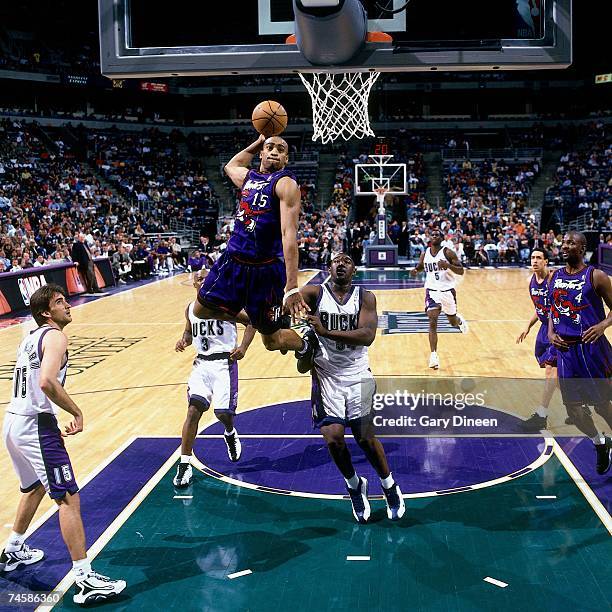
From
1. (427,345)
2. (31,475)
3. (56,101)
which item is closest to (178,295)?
(427,345)

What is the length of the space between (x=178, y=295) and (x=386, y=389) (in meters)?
12.0

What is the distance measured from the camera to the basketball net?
9938 millimetres

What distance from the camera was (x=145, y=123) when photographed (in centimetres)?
3919

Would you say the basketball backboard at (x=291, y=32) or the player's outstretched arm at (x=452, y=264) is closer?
the basketball backboard at (x=291, y=32)

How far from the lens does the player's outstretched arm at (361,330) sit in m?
5.25

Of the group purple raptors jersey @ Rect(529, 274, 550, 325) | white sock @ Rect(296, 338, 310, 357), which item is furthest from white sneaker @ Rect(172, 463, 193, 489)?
purple raptors jersey @ Rect(529, 274, 550, 325)

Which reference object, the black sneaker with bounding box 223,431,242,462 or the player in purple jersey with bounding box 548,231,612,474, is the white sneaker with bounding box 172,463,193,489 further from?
the player in purple jersey with bounding box 548,231,612,474

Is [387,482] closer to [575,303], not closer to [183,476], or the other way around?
[183,476]

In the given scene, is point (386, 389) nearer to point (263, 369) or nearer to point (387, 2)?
point (263, 369)

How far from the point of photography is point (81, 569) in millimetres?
4418

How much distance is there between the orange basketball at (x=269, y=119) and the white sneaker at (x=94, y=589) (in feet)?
9.68

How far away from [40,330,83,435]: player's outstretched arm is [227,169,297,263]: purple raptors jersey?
1.20 m

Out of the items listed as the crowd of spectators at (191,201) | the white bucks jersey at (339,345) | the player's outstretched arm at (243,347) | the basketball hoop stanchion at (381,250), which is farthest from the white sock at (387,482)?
the basketball hoop stanchion at (381,250)

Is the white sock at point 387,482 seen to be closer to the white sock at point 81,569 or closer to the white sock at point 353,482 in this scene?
the white sock at point 353,482
